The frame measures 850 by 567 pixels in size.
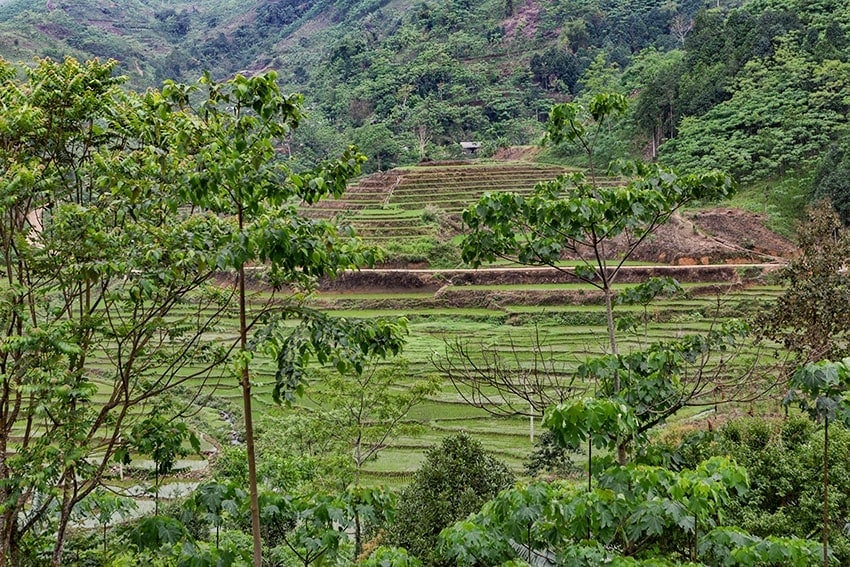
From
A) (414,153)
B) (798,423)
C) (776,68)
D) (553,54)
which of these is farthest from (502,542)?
(553,54)

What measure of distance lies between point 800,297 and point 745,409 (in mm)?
3761

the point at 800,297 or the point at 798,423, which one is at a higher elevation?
the point at 800,297

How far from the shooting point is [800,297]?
42.9 feet

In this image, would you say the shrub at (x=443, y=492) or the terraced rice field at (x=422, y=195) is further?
the terraced rice field at (x=422, y=195)

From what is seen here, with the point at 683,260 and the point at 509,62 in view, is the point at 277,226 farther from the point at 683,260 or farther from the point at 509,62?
the point at 509,62

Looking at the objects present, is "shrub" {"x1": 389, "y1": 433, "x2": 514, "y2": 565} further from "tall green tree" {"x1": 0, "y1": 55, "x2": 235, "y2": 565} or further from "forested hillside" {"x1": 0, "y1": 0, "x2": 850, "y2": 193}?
"forested hillside" {"x1": 0, "y1": 0, "x2": 850, "y2": 193}

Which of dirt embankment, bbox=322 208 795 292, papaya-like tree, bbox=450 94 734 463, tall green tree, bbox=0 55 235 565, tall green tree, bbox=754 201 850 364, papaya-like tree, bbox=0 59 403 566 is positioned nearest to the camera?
papaya-like tree, bbox=0 59 403 566

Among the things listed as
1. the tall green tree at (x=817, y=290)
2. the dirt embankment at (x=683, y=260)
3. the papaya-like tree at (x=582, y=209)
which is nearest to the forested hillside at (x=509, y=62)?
the dirt embankment at (x=683, y=260)

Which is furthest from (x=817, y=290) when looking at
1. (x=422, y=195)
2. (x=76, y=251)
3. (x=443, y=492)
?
(x=422, y=195)

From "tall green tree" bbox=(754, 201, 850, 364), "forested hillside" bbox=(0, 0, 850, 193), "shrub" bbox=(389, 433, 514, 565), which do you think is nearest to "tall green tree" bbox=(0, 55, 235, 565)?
"shrub" bbox=(389, 433, 514, 565)

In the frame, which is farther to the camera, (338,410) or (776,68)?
(776,68)

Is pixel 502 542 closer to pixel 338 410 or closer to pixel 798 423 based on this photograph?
pixel 798 423

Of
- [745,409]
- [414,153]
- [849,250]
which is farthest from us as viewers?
[414,153]

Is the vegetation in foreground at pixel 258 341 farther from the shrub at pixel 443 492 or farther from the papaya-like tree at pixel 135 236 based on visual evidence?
the shrub at pixel 443 492
